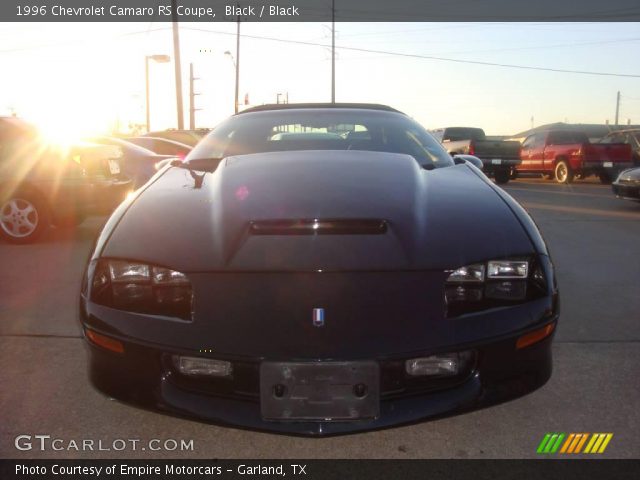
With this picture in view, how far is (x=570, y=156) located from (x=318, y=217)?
15.1 m

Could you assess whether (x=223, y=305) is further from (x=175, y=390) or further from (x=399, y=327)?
(x=399, y=327)

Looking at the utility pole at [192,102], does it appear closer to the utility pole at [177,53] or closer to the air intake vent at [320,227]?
the utility pole at [177,53]

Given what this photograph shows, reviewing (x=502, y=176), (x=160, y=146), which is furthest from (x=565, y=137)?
(x=160, y=146)

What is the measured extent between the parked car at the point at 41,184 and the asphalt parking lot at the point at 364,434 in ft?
5.78

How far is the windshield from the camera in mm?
3102

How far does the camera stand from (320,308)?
71.8 inches

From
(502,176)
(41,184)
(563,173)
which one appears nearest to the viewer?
(41,184)

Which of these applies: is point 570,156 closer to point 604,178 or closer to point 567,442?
point 604,178

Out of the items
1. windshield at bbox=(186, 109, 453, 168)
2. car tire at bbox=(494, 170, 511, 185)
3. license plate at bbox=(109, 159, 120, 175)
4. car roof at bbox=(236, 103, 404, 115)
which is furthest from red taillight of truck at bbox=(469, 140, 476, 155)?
windshield at bbox=(186, 109, 453, 168)

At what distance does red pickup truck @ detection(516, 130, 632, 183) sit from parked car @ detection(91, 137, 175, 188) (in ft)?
38.6

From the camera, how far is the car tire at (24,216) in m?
6.43

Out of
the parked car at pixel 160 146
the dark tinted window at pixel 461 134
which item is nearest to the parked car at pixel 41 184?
the parked car at pixel 160 146

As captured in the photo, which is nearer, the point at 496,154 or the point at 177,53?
the point at 496,154

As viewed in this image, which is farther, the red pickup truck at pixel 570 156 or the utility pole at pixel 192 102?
the utility pole at pixel 192 102
